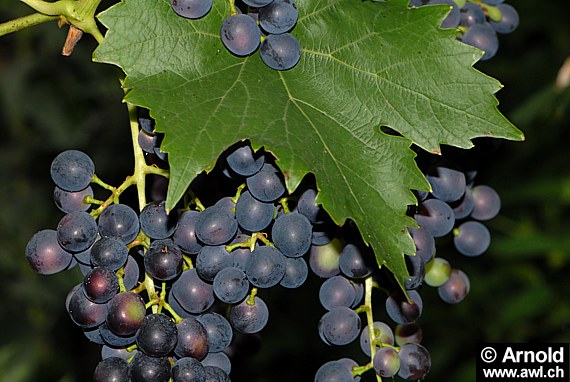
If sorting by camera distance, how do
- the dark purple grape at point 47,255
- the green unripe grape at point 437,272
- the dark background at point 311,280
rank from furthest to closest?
the dark background at point 311,280 < the green unripe grape at point 437,272 < the dark purple grape at point 47,255

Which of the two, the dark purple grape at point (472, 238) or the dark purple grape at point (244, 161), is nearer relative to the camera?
the dark purple grape at point (244, 161)

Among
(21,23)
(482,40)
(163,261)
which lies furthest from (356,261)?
(21,23)

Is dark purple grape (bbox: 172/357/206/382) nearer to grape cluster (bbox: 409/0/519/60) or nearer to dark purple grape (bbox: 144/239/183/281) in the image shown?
dark purple grape (bbox: 144/239/183/281)

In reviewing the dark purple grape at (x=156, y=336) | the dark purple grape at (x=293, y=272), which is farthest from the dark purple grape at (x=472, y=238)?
the dark purple grape at (x=156, y=336)

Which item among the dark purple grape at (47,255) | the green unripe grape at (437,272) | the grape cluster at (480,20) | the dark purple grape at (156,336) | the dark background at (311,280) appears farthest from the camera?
the dark background at (311,280)

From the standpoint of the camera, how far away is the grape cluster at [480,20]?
1.41 m

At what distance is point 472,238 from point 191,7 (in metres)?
0.71

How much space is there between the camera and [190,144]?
1146 mm

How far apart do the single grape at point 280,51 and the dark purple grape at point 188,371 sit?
18.0 inches

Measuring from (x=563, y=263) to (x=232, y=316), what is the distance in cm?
184

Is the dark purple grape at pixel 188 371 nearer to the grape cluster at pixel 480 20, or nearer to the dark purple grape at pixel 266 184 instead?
the dark purple grape at pixel 266 184

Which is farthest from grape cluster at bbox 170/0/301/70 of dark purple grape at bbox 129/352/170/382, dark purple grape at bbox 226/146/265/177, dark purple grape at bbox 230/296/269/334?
dark purple grape at bbox 129/352/170/382

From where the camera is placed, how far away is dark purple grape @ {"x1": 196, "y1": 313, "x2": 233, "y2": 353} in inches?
50.4

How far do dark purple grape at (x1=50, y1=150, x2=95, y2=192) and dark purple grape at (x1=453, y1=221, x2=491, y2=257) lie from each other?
715 millimetres
